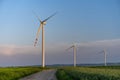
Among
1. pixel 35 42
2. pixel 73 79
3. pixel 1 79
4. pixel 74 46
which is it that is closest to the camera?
pixel 73 79

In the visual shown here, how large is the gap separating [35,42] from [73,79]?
3312 centimetres

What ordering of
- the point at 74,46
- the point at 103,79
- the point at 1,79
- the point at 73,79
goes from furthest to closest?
the point at 74,46 → the point at 1,79 → the point at 73,79 → the point at 103,79

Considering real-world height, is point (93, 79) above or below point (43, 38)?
below

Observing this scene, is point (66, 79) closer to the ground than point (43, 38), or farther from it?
closer to the ground

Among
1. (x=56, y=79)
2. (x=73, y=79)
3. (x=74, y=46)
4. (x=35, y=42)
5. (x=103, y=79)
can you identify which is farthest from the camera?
(x=74, y=46)

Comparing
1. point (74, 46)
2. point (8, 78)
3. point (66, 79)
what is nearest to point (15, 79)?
point (8, 78)

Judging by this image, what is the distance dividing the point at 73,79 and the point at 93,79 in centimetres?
733

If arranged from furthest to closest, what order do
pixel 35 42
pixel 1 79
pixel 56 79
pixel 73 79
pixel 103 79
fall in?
pixel 35 42
pixel 1 79
pixel 56 79
pixel 73 79
pixel 103 79

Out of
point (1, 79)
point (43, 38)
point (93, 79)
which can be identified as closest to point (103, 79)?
point (93, 79)

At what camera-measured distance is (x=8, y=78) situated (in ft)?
156

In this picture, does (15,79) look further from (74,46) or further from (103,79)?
(74,46)

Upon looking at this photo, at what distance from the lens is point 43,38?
6781 cm

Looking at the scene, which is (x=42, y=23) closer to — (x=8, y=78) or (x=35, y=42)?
(x=35, y=42)

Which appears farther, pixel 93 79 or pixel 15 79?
pixel 15 79
